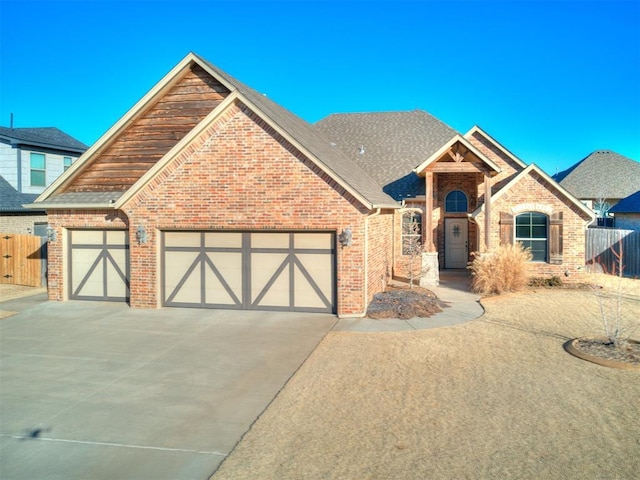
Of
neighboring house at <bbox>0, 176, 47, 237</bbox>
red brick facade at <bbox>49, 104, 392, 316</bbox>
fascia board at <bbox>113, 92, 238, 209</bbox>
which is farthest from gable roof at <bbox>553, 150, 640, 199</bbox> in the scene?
neighboring house at <bbox>0, 176, 47, 237</bbox>

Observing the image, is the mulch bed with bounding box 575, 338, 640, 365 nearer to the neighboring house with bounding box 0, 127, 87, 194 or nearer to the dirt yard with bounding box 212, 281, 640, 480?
the dirt yard with bounding box 212, 281, 640, 480

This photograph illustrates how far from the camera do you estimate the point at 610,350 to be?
906 centimetres

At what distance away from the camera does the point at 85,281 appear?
48.4ft

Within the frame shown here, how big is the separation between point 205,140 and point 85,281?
5.89m

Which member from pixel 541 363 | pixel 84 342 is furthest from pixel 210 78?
pixel 541 363

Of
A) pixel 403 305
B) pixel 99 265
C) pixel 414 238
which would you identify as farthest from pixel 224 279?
pixel 414 238

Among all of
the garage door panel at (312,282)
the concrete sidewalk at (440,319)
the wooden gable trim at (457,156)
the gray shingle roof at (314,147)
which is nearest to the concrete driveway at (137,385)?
the garage door panel at (312,282)

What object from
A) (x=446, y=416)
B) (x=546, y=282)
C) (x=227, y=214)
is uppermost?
(x=227, y=214)

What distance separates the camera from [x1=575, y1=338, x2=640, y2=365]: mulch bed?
8.60 metres

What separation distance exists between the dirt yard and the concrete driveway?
569 millimetres

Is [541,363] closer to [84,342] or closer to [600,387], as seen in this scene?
[600,387]

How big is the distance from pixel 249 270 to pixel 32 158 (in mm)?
15409

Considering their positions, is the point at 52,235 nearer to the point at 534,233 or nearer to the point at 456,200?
the point at 456,200

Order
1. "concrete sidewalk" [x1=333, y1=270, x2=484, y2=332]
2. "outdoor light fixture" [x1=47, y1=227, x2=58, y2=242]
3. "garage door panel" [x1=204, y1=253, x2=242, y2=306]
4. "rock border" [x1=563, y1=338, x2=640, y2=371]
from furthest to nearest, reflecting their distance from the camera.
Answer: "outdoor light fixture" [x1=47, y1=227, x2=58, y2=242], "garage door panel" [x1=204, y1=253, x2=242, y2=306], "concrete sidewalk" [x1=333, y1=270, x2=484, y2=332], "rock border" [x1=563, y1=338, x2=640, y2=371]
